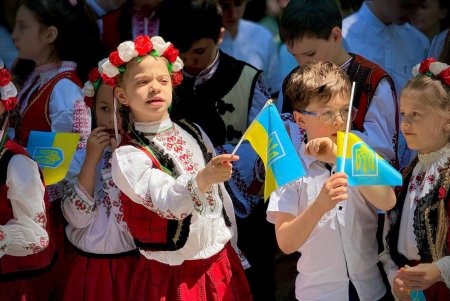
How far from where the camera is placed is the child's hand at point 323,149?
139 inches

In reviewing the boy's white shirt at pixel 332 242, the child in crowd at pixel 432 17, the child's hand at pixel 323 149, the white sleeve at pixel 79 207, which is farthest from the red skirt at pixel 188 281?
the child in crowd at pixel 432 17

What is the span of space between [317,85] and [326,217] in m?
0.52

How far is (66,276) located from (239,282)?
82 centimetres

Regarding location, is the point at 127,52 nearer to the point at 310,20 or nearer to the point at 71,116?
the point at 71,116

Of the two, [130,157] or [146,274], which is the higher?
[130,157]

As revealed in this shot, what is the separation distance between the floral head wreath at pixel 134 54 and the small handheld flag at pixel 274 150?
587 mm

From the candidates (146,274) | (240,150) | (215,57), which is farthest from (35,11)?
(146,274)

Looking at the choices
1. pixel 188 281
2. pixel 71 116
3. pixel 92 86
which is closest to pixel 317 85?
pixel 188 281

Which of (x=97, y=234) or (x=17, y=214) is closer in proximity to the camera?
(x=17, y=214)

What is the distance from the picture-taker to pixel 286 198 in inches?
145

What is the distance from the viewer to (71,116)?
180 inches

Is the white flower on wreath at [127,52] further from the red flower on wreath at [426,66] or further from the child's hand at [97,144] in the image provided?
the red flower on wreath at [426,66]

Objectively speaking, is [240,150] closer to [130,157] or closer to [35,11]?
[130,157]

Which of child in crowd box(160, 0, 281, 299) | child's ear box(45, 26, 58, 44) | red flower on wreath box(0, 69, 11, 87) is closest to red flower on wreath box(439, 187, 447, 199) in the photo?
child in crowd box(160, 0, 281, 299)
